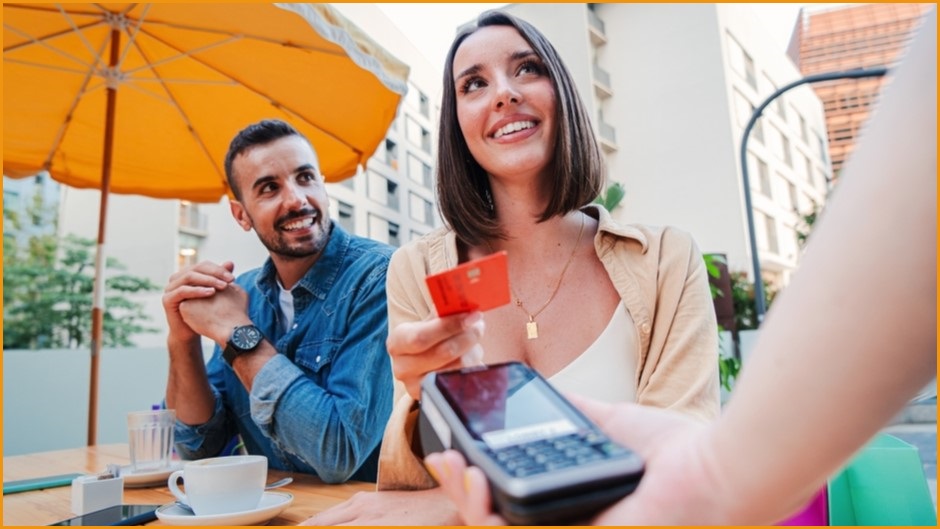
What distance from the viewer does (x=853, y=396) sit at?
32cm

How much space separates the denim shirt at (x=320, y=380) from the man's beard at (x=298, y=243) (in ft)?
0.10

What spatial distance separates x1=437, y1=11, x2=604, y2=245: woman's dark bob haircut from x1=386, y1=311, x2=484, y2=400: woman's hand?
0.64 meters

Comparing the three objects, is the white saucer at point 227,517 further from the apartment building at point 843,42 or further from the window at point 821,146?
the window at point 821,146

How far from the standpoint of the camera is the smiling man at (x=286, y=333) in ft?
4.38

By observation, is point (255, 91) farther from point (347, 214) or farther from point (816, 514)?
point (347, 214)

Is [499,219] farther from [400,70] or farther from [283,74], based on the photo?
[283,74]

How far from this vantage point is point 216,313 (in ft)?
4.93

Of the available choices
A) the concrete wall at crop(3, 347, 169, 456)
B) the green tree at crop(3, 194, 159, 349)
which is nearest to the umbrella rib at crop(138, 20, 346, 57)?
the concrete wall at crop(3, 347, 169, 456)

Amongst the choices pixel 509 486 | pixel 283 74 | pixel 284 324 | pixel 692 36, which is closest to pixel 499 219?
pixel 284 324

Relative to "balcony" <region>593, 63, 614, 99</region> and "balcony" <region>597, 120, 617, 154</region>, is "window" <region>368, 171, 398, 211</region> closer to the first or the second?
"balcony" <region>597, 120, 617, 154</region>

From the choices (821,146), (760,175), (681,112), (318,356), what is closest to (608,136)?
(681,112)

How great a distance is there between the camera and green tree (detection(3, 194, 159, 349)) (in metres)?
12.4

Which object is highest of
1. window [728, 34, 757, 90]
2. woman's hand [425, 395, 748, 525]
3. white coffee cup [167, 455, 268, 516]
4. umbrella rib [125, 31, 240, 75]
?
window [728, 34, 757, 90]

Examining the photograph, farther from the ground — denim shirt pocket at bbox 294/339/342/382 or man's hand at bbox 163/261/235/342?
man's hand at bbox 163/261/235/342
